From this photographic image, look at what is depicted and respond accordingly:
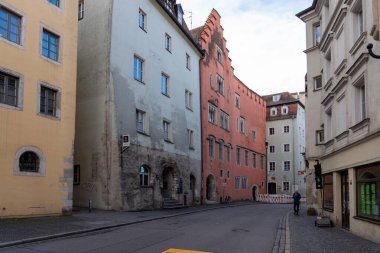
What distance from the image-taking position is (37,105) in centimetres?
1747

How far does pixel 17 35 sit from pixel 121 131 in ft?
27.7

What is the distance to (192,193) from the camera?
33.9 m

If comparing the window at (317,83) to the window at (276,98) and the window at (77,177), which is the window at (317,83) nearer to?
the window at (77,177)

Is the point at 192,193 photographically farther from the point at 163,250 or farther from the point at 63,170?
the point at 163,250

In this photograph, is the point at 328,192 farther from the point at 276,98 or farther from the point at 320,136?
the point at 276,98

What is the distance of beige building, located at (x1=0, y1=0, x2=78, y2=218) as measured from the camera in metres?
16.1

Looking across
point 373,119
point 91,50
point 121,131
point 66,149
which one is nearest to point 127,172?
point 121,131

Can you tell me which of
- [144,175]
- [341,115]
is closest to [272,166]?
[144,175]

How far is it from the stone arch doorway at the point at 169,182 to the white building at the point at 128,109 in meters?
0.07

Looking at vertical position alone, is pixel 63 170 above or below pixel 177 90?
below

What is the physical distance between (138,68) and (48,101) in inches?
363

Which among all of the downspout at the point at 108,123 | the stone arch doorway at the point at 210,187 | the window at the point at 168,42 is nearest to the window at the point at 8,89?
the downspout at the point at 108,123

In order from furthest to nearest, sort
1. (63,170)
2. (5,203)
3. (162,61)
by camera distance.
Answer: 1. (162,61)
2. (63,170)
3. (5,203)

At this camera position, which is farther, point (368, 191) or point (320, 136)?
point (320, 136)
